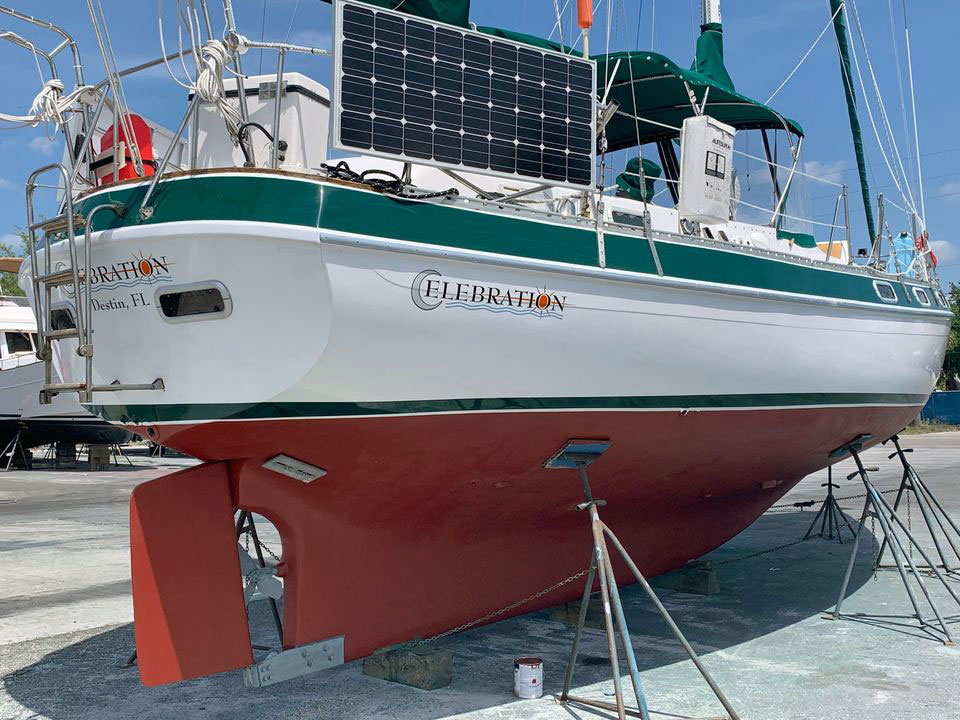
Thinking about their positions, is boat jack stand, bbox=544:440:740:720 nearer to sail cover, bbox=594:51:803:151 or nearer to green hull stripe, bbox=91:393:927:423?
green hull stripe, bbox=91:393:927:423

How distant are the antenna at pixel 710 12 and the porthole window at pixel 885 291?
3455 mm

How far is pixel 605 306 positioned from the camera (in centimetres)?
474

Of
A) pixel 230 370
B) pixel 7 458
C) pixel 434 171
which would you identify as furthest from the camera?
pixel 7 458

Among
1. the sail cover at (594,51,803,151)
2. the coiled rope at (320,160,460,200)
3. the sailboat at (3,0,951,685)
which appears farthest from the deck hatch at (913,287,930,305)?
the coiled rope at (320,160,460,200)

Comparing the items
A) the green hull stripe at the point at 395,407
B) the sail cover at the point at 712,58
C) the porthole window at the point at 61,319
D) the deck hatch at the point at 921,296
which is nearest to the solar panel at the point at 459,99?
the green hull stripe at the point at 395,407

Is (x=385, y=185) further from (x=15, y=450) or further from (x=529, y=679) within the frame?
(x=15, y=450)

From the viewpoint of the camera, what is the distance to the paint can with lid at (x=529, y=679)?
15.0 ft

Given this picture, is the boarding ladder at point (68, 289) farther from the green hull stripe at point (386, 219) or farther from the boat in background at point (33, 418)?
the boat in background at point (33, 418)

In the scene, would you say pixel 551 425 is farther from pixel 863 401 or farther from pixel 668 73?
pixel 668 73

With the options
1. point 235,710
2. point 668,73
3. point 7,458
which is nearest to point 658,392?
point 235,710

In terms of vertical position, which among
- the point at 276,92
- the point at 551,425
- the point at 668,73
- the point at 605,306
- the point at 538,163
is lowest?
the point at 551,425

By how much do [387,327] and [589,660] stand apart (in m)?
2.48

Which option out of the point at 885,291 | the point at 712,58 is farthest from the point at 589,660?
the point at 712,58

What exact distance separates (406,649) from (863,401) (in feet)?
12.6
